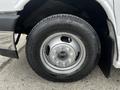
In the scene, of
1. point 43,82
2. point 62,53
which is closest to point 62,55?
point 62,53

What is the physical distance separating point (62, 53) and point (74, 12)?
0.56 metres

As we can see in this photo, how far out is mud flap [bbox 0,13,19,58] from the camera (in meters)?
3.18

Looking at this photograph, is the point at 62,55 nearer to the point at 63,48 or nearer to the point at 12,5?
the point at 63,48

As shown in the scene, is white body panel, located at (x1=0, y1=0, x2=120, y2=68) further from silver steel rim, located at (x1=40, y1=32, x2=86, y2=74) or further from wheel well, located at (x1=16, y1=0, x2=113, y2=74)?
silver steel rim, located at (x1=40, y1=32, x2=86, y2=74)

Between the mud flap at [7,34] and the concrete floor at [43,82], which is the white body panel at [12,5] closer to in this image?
the mud flap at [7,34]

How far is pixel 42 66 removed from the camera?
11.4 ft

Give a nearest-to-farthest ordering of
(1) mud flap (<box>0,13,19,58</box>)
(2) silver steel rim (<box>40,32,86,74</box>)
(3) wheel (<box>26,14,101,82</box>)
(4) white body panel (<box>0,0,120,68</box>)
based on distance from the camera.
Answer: (4) white body panel (<box>0,0,120,68</box>) < (1) mud flap (<box>0,13,19,58</box>) < (3) wheel (<box>26,14,101,82</box>) < (2) silver steel rim (<box>40,32,86,74</box>)

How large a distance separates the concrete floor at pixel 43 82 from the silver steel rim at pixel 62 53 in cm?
20

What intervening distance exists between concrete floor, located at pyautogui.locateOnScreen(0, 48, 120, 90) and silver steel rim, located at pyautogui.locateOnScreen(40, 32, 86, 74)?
20 centimetres

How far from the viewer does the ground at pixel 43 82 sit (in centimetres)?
347

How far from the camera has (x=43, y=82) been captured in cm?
361

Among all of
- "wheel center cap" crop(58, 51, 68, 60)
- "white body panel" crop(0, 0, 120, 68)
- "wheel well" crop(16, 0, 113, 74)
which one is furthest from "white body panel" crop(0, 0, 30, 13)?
"wheel center cap" crop(58, 51, 68, 60)

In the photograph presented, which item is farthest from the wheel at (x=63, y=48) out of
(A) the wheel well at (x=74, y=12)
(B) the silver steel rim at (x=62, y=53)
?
(A) the wheel well at (x=74, y=12)

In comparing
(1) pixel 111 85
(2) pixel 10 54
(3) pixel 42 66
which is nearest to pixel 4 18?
(2) pixel 10 54
